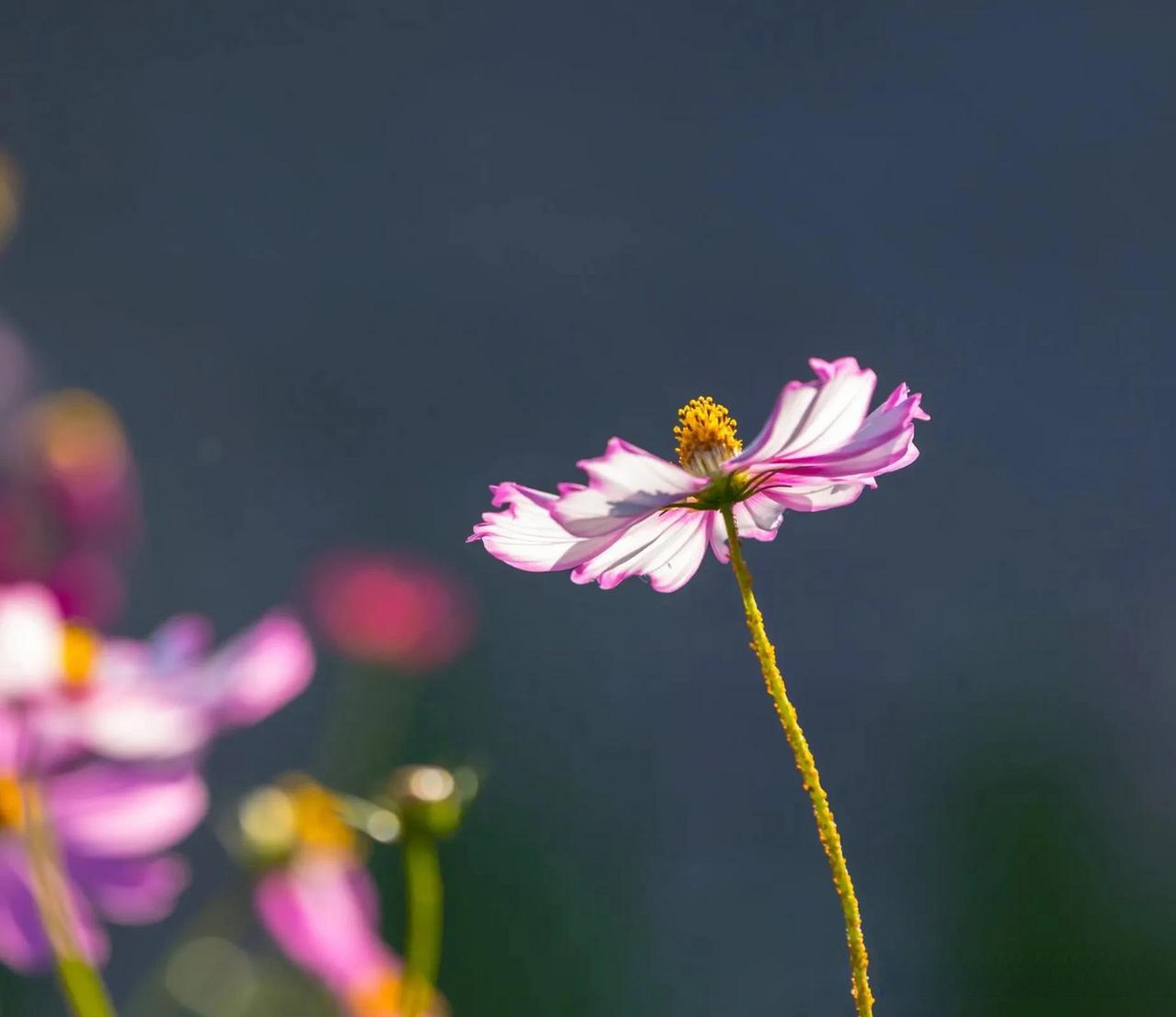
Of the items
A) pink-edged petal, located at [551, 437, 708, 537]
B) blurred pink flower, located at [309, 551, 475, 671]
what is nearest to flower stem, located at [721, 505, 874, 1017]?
pink-edged petal, located at [551, 437, 708, 537]

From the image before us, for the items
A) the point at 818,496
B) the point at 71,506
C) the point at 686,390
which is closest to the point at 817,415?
the point at 818,496

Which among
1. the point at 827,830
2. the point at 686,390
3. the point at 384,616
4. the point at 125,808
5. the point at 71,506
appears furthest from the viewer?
the point at 686,390

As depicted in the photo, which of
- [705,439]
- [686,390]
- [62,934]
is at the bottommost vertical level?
[62,934]

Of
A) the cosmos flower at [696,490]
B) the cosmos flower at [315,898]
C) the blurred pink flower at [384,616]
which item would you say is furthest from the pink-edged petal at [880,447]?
the blurred pink flower at [384,616]

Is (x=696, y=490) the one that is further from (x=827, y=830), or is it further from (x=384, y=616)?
(x=384, y=616)

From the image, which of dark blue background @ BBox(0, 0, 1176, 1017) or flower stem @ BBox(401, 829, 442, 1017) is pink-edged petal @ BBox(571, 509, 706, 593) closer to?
flower stem @ BBox(401, 829, 442, 1017)

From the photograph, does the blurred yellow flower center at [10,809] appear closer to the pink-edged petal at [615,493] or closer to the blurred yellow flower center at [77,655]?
the blurred yellow flower center at [77,655]
